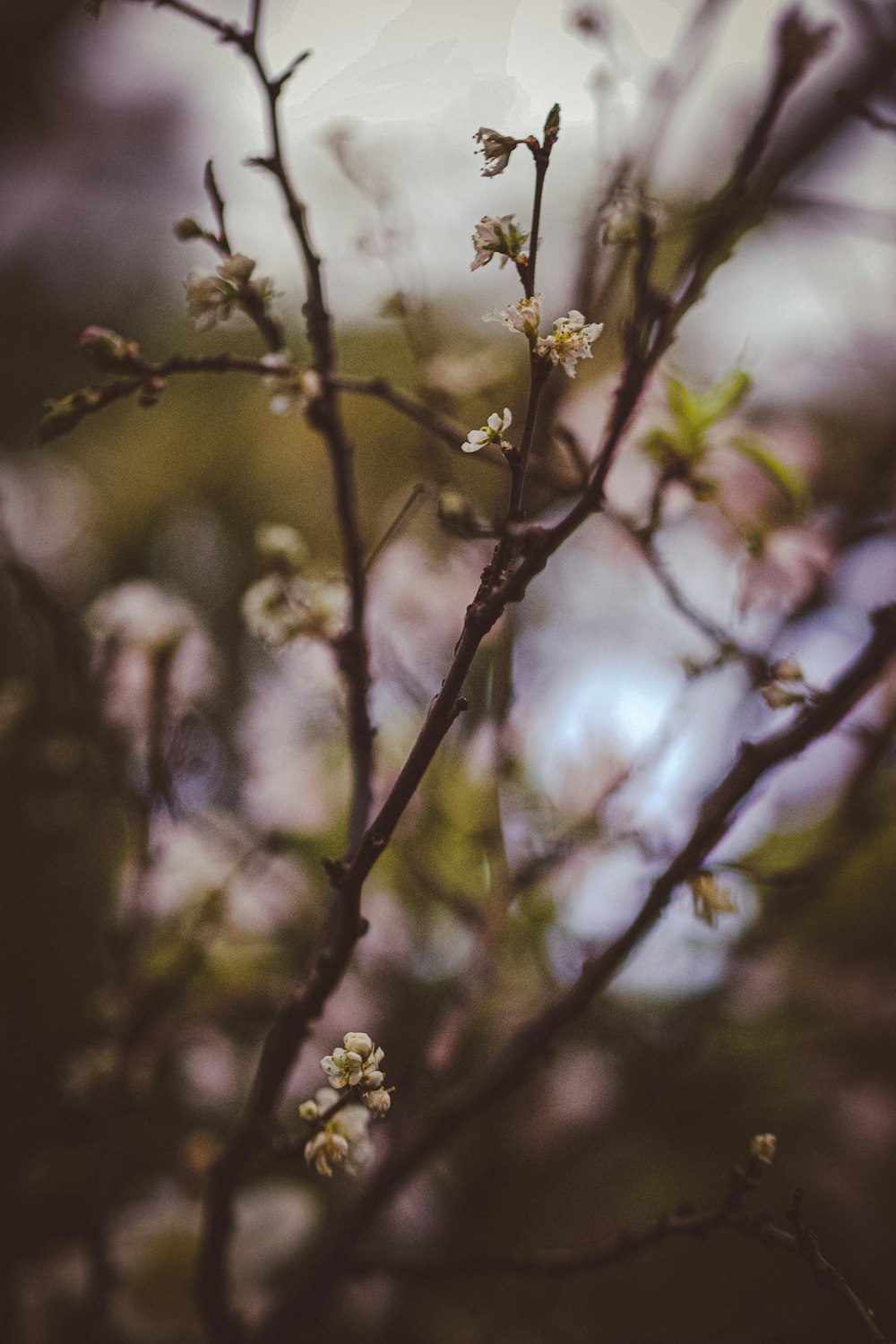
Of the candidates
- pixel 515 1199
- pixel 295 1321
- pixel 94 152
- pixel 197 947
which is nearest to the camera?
pixel 295 1321

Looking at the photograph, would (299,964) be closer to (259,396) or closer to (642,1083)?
(642,1083)

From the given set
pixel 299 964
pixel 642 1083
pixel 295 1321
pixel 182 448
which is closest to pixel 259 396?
pixel 182 448

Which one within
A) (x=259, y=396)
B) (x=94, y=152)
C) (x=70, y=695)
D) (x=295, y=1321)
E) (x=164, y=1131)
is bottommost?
(x=164, y=1131)

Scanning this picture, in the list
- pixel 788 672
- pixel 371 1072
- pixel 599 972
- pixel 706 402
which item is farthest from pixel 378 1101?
pixel 706 402

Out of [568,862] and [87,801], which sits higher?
[568,862]

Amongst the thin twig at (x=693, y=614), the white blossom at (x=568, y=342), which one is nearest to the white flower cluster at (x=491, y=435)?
the white blossom at (x=568, y=342)

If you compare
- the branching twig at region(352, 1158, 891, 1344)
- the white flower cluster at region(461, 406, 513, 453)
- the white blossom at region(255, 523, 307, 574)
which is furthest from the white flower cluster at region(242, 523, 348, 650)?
the branching twig at region(352, 1158, 891, 1344)

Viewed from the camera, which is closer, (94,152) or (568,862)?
(568,862)

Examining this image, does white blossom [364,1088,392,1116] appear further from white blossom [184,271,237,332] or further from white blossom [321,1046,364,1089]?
white blossom [184,271,237,332]
